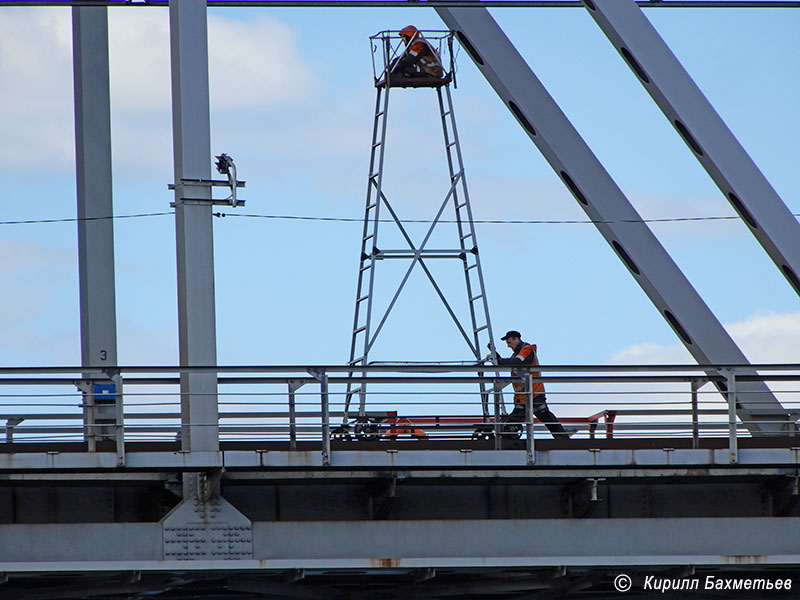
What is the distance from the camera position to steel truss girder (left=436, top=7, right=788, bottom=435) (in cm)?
1938

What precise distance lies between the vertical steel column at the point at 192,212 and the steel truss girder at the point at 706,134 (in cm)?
589

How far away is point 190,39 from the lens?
1655cm

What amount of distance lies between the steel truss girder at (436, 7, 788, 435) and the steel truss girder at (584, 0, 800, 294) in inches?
46.7

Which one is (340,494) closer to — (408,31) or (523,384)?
(523,384)

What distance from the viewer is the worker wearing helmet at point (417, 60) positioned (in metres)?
24.0

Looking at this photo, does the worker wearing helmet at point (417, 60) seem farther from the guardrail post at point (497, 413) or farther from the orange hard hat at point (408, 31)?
the guardrail post at point (497, 413)

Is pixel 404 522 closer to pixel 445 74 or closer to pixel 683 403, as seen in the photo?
pixel 683 403

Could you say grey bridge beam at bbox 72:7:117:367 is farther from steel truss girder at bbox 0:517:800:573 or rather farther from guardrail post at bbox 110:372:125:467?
steel truss girder at bbox 0:517:800:573

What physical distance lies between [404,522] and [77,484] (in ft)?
11.5

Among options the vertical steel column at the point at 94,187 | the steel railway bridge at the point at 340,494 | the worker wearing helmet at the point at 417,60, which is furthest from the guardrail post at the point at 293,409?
the worker wearing helmet at the point at 417,60

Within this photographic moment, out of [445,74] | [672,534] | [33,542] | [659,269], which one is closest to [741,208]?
[659,269]

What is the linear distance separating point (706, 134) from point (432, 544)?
7.10 metres

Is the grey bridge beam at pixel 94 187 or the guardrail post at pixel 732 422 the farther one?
the grey bridge beam at pixel 94 187

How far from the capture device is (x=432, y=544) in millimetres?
15594
